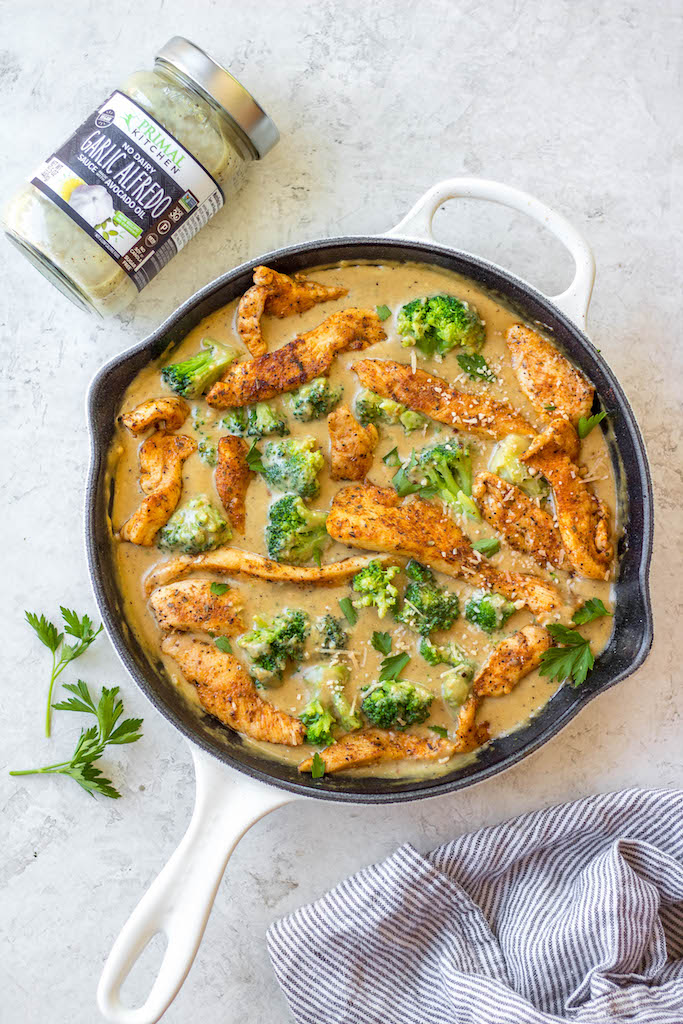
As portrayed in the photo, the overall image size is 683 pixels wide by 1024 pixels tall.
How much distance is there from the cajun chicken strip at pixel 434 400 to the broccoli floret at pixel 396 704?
817mm

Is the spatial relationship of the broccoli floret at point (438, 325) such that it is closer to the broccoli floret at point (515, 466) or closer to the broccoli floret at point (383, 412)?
the broccoli floret at point (383, 412)

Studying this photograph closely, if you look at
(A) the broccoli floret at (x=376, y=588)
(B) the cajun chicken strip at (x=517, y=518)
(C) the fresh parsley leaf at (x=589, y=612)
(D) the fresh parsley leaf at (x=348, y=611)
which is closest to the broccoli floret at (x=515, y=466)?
(B) the cajun chicken strip at (x=517, y=518)

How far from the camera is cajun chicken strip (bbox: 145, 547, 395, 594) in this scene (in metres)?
2.68

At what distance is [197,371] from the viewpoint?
108 inches

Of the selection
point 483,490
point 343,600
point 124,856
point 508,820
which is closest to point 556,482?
point 483,490

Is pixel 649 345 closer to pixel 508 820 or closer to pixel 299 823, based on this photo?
→ pixel 508 820

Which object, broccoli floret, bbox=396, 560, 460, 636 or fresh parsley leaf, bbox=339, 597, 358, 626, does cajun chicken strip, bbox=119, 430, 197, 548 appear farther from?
broccoli floret, bbox=396, 560, 460, 636

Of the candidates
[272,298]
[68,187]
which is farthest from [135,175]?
[272,298]

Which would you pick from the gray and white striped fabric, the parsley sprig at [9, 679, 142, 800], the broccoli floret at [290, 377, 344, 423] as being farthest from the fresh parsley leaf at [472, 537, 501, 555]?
the parsley sprig at [9, 679, 142, 800]

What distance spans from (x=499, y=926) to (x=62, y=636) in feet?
5.67

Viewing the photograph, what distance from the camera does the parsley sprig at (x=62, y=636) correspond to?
286 centimetres

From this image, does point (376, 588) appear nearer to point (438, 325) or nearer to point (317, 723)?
point (317, 723)

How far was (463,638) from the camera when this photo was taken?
108 inches

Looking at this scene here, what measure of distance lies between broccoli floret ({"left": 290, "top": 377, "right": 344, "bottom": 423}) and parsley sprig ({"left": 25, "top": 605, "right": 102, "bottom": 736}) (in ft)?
3.20
